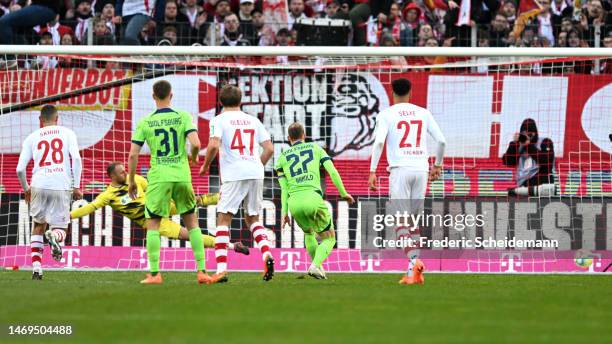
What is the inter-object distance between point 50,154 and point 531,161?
758 centimetres

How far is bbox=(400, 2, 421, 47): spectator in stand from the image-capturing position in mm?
22339

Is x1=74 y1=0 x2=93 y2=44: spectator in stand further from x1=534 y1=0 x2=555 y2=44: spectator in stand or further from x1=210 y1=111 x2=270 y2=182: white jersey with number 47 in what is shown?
x1=210 y1=111 x2=270 y2=182: white jersey with number 47

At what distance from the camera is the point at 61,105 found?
18.7 m

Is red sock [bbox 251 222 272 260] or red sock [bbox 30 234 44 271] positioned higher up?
red sock [bbox 251 222 272 260]

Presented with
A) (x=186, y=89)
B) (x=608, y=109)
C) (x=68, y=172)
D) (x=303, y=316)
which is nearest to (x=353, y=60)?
(x=186, y=89)

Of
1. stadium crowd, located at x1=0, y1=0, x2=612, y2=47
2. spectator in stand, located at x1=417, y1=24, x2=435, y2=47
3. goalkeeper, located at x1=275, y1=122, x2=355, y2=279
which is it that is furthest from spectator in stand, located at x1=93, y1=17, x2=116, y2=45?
goalkeeper, located at x1=275, y1=122, x2=355, y2=279

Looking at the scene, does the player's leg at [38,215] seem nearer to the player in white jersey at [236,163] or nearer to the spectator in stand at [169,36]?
the player in white jersey at [236,163]

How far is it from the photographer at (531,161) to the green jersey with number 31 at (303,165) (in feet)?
14.8

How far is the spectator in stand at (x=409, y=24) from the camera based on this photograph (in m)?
22.3

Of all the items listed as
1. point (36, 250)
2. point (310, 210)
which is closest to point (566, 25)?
point (310, 210)

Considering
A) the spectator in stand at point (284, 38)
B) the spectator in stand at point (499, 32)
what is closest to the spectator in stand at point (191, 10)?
the spectator in stand at point (284, 38)

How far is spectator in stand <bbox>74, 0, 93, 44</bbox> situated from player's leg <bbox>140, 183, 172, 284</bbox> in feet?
29.6

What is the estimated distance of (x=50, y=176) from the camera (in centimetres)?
1527

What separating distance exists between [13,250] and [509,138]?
788 centimetres
